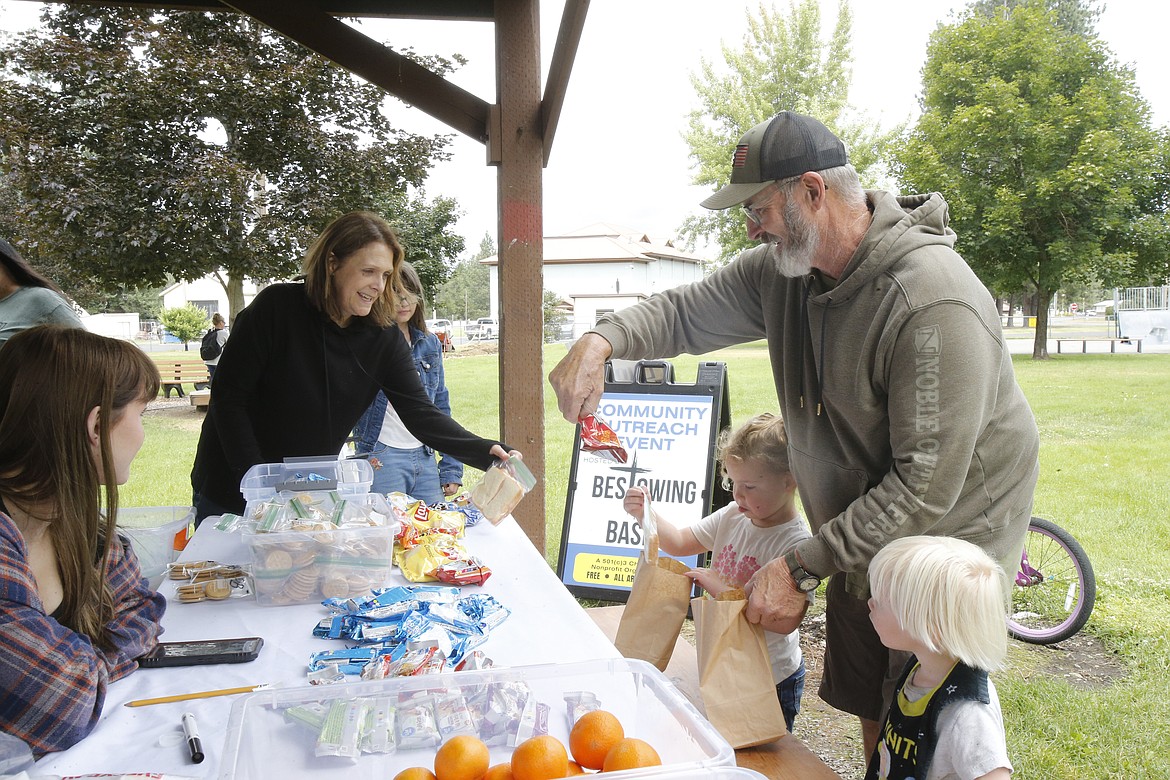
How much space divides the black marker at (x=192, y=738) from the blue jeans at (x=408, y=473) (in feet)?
8.03

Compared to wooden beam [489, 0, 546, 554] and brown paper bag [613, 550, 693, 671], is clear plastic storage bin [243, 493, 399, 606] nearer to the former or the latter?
brown paper bag [613, 550, 693, 671]

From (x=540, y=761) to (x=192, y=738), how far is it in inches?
22.8

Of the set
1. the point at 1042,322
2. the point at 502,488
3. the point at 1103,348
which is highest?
the point at 1042,322

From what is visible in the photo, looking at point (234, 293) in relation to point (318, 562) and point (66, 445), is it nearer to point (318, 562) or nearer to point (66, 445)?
point (318, 562)

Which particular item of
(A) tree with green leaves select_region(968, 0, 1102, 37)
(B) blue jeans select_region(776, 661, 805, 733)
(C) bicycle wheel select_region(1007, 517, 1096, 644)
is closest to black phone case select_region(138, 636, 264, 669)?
(B) blue jeans select_region(776, 661, 805, 733)

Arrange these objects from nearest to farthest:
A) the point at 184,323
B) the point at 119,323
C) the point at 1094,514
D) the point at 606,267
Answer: the point at 1094,514, the point at 119,323, the point at 184,323, the point at 606,267

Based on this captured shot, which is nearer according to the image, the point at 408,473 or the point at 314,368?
the point at 314,368

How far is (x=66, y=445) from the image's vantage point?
1332 mm

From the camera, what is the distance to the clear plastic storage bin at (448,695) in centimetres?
103

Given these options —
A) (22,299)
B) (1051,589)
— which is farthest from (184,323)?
(1051,589)

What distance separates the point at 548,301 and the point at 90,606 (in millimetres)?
29727

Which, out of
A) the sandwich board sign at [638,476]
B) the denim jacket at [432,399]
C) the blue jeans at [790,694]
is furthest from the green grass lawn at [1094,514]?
the denim jacket at [432,399]

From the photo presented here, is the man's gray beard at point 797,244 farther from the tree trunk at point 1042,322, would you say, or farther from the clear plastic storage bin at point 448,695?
the tree trunk at point 1042,322

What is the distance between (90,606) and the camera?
4.48 ft
